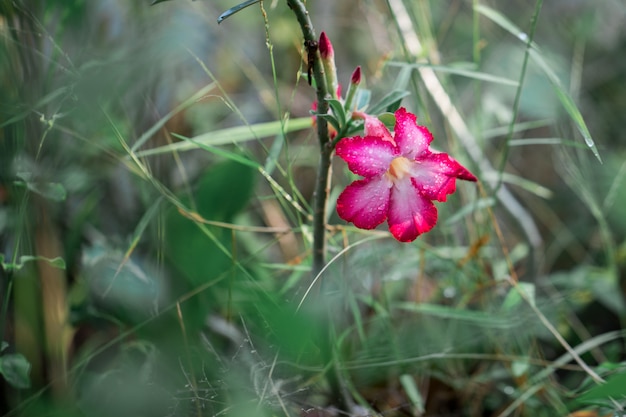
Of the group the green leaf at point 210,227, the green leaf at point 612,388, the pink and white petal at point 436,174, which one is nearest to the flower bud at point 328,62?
the pink and white petal at point 436,174

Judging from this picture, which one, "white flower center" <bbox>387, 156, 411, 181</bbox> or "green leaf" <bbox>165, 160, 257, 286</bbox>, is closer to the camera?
"white flower center" <bbox>387, 156, 411, 181</bbox>

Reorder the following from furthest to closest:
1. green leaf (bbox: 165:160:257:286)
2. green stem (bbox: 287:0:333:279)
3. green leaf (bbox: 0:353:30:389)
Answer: green leaf (bbox: 165:160:257:286), green leaf (bbox: 0:353:30:389), green stem (bbox: 287:0:333:279)

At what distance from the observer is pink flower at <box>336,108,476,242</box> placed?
615 millimetres

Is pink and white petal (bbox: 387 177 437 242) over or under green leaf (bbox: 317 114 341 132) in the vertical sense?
under

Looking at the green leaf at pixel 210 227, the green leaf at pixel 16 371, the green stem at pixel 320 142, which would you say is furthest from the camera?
the green leaf at pixel 210 227

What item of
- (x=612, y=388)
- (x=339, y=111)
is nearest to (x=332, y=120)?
(x=339, y=111)

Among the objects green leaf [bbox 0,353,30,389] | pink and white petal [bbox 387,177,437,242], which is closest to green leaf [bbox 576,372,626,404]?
pink and white petal [bbox 387,177,437,242]

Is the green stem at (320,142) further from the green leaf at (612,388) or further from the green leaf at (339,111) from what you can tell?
the green leaf at (612,388)

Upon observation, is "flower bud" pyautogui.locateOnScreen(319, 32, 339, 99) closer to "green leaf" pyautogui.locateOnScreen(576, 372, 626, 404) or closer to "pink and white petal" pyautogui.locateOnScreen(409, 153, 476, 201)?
"pink and white petal" pyautogui.locateOnScreen(409, 153, 476, 201)

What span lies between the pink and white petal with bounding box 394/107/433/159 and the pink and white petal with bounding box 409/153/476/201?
1 cm

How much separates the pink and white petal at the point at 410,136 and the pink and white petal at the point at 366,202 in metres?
0.03

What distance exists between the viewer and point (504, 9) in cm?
173

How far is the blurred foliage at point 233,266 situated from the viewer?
75 centimetres

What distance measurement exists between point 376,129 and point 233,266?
0.89 feet
